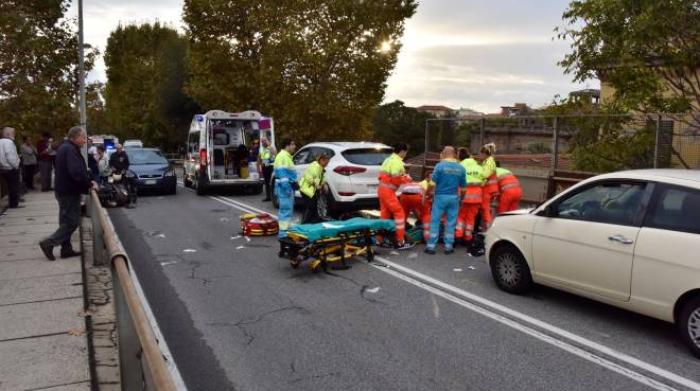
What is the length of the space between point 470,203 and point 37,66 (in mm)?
15873

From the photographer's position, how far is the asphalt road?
14.4 feet

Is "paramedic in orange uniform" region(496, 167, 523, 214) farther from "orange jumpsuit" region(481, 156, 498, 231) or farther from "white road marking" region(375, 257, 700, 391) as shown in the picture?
"white road marking" region(375, 257, 700, 391)

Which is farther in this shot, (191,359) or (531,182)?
(531,182)

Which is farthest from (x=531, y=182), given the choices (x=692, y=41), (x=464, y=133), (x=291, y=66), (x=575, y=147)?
(x=291, y=66)

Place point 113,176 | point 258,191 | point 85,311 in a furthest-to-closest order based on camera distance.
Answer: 1. point 258,191
2. point 113,176
3. point 85,311

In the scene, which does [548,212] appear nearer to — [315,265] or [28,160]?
[315,265]

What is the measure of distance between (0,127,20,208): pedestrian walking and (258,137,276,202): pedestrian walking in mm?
6078

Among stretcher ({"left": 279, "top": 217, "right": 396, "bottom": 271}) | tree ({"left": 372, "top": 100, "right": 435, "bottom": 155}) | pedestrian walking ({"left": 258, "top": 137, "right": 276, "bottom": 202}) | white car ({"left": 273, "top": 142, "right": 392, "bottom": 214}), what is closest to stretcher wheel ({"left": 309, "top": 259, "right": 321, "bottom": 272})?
stretcher ({"left": 279, "top": 217, "right": 396, "bottom": 271})

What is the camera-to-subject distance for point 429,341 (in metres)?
5.12

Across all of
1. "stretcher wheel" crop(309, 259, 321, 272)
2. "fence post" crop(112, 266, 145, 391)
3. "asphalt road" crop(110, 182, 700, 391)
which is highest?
"fence post" crop(112, 266, 145, 391)

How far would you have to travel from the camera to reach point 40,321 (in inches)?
214

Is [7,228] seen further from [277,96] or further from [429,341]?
[277,96]

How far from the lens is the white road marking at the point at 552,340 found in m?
4.33

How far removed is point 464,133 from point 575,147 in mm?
3994
